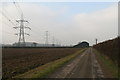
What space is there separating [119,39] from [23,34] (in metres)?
60.1

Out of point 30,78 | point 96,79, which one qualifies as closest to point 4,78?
point 30,78

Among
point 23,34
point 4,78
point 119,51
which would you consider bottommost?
point 4,78

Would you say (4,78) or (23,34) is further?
(23,34)

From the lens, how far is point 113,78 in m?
14.2

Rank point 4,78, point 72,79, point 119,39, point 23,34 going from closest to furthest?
point 72,79 → point 4,78 → point 119,39 → point 23,34

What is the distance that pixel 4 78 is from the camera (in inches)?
574

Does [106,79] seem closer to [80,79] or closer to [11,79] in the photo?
[80,79]

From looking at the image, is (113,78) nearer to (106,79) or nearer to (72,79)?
(106,79)

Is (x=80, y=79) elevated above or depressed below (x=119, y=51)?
below

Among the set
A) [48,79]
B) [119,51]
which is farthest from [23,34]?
[48,79]

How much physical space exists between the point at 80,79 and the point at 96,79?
3.68 ft

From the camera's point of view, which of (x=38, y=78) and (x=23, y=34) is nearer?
(x=38, y=78)

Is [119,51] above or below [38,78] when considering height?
above

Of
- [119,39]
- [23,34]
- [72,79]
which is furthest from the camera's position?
[23,34]
